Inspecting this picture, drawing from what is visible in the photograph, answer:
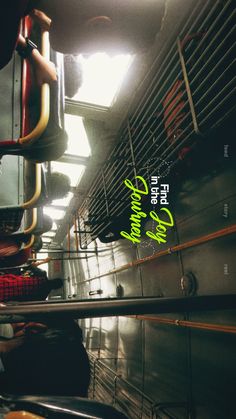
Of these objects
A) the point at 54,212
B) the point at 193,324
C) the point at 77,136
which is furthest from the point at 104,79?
the point at 54,212

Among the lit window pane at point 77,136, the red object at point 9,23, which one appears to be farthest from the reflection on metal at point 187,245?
the lit window pane at point 77,136

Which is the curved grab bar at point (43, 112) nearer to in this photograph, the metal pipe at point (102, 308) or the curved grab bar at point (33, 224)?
the metal pipe at point (102, 308)

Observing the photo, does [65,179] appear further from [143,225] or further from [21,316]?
[21,316]

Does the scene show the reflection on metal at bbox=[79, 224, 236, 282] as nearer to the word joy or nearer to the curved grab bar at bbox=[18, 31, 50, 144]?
the word joy

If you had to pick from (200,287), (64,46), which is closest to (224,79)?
(64,46)

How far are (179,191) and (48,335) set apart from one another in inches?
103

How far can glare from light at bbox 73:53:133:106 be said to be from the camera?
3973 mm

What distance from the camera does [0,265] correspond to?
16.3 ft

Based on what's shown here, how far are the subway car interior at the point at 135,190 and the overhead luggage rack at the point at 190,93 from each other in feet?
0.06

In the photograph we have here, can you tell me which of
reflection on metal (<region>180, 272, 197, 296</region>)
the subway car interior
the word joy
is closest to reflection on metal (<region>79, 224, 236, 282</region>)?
the subway car interior

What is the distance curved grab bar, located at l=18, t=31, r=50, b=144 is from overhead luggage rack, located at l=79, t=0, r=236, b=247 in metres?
1.43

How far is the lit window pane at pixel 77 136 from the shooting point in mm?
5502

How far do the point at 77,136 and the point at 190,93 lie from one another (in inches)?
146

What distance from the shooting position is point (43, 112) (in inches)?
72.6
